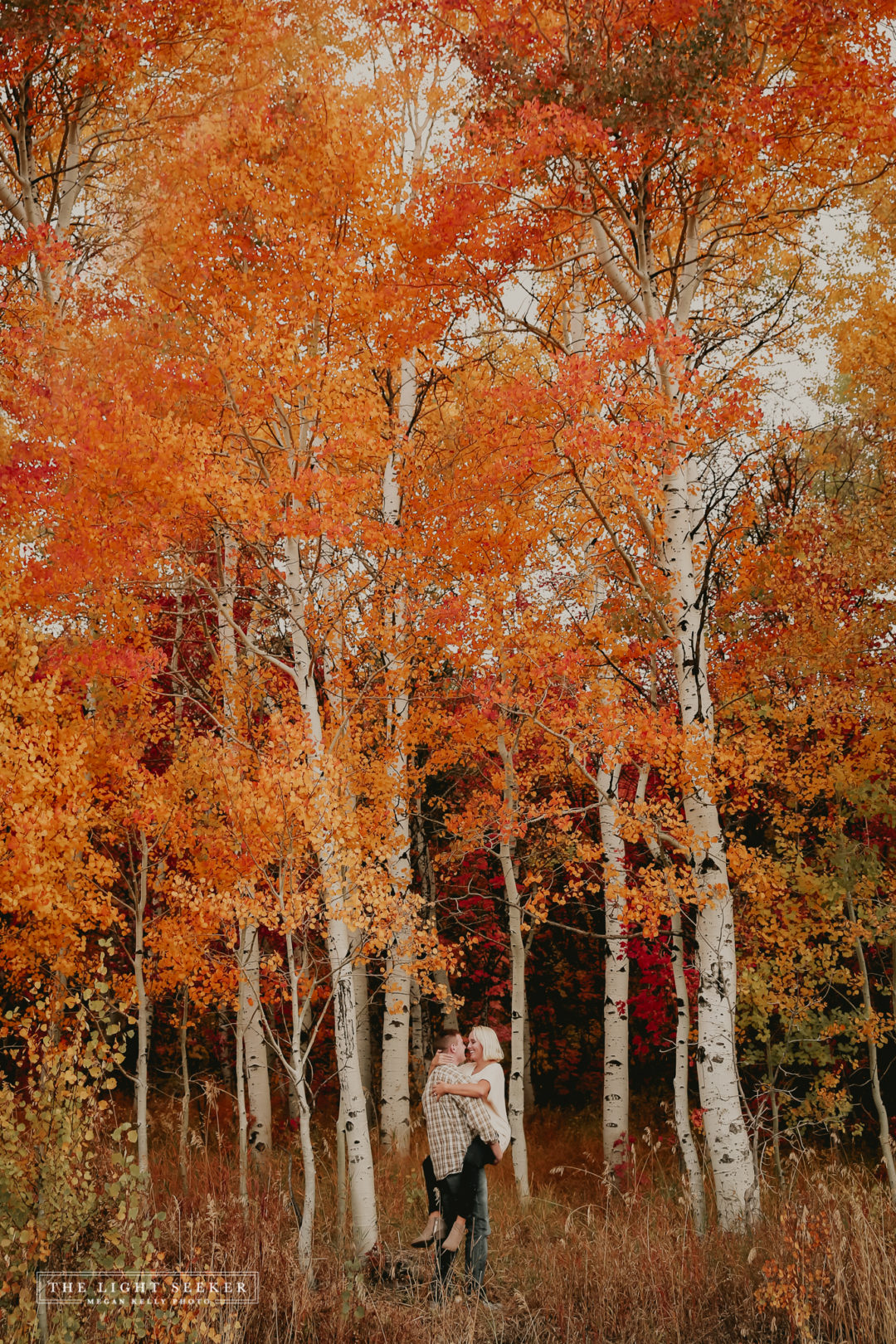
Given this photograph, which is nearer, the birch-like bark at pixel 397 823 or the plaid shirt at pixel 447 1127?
the plaid shirt at pixel 447 1127

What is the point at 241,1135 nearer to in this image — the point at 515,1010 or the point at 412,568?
the point at 515,1010

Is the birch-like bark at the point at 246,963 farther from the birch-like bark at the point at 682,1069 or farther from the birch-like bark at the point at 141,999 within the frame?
the birch-like bark at the point at 682,1069

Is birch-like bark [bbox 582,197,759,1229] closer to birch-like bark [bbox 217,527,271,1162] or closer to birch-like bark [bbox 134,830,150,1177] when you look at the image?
birch-like bark [bbox 217,527,271,1162]

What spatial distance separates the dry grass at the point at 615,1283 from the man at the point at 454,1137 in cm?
35

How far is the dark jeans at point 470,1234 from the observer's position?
5.15m

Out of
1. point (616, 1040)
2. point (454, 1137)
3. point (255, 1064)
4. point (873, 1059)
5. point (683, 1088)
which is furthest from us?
point (255, 1064)

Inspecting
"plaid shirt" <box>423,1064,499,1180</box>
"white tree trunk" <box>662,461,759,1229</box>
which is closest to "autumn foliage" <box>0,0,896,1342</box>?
"white tree trunk" <box>662,461,759,1229</box>

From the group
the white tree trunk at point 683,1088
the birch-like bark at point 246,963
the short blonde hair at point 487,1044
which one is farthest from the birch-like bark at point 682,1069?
the birch-like bark at point 246,963

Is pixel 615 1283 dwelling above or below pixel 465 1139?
below

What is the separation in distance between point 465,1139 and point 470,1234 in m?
0.50

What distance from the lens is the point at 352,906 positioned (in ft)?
21.9

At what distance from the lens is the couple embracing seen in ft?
17.3

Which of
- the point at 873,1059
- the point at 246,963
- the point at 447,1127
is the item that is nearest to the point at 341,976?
the point at 447,1127

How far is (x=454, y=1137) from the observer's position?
5.43 m
